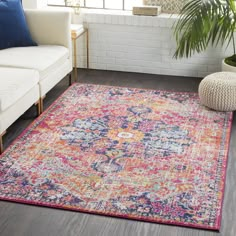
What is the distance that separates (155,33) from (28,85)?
6.21ft

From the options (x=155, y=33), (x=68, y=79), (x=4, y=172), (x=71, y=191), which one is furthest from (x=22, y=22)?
(x=71, y=191)

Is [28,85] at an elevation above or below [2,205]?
above

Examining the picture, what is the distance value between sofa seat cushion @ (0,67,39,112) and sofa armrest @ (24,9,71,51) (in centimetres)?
79

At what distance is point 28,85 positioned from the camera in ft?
12.6

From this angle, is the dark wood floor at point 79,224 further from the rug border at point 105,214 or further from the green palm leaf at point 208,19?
the green palm leaf at point 208,19

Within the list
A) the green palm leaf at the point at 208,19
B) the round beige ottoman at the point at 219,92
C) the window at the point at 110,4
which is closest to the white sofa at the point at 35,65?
the window at the point at 110,4

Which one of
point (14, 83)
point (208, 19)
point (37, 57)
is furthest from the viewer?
point (208, 19)

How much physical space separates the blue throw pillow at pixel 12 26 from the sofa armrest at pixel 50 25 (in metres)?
0.12

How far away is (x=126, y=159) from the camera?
3.42 m

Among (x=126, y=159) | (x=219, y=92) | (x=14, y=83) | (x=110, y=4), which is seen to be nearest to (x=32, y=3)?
(x=110, y=4)

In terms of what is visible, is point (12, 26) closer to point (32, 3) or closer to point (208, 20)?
point (32, 3)

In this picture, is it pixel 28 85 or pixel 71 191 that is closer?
pixel 71 191

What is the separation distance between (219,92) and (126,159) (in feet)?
4.00

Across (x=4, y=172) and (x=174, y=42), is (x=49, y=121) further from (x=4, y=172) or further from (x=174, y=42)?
(x=174, y=42)
